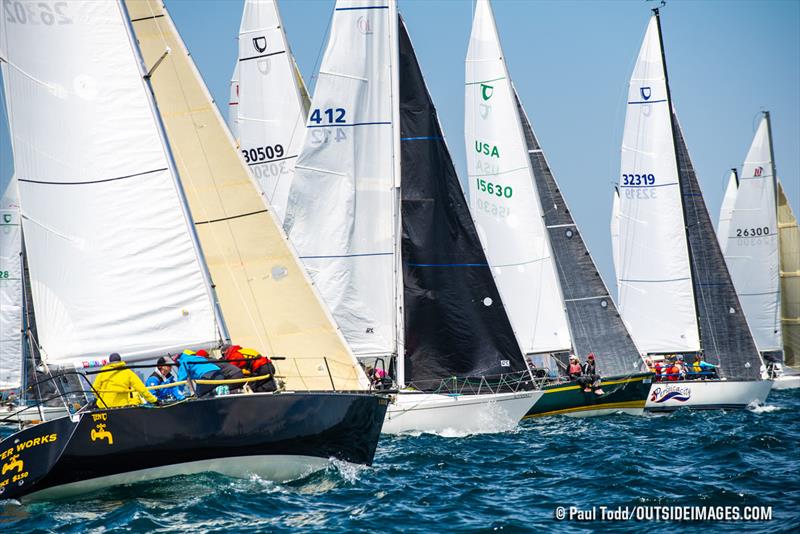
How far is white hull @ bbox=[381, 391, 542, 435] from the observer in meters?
20.3

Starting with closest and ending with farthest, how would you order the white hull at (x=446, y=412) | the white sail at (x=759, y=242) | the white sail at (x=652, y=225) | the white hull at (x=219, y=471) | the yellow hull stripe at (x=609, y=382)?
the white hull at (x=219, y=471), the white hull at (x=446, y=412), the yellow hull stripe at (x=609, y=382), the white sail at (x=652, y=225), the white sail at (x=759, y=242)

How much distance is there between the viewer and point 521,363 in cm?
2142

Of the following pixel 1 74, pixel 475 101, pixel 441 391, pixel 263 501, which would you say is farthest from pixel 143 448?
pixel 475 101

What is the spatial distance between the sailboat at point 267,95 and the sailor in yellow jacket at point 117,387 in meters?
12.6

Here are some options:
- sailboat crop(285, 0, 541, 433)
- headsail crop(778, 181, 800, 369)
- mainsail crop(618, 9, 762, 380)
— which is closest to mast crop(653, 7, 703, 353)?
mainsail crop(618, 9, 762, 380)

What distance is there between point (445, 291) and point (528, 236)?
250 inches

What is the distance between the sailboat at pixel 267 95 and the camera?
2541 cm

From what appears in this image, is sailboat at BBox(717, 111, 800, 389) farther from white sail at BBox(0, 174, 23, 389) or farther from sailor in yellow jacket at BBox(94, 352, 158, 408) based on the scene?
sailor in yellow jacket at BBox(94, 352, 158, 408)

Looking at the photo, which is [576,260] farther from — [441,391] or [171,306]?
[171,306]

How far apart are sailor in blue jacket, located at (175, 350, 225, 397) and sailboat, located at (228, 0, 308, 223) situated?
38.9ft

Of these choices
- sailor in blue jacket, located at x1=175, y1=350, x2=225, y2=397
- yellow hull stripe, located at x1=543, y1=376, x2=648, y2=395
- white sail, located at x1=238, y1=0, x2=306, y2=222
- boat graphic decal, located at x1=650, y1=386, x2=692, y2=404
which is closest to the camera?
sailor in blue jacket, located at x1=175, y1=350, x2=225, y2=397

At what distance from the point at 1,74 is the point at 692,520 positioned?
31.6 ft

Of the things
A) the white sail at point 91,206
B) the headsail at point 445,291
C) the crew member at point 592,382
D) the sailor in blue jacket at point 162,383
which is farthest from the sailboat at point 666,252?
the white sail at point 91,206

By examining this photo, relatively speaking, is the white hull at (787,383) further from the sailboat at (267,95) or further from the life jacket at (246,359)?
the life jacket at (246,359)
